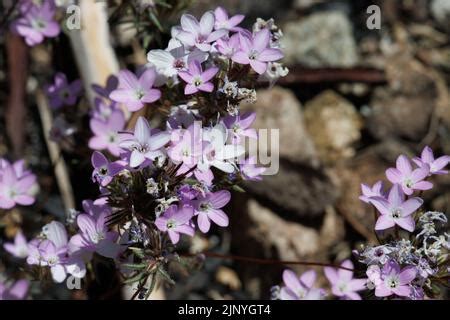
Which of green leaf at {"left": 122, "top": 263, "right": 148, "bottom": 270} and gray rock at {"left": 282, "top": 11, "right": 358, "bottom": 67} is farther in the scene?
gray rock at {"left": 282, "top": 11, "right": 358, "bottom": 67}

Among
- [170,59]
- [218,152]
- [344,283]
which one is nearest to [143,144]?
[218,152]

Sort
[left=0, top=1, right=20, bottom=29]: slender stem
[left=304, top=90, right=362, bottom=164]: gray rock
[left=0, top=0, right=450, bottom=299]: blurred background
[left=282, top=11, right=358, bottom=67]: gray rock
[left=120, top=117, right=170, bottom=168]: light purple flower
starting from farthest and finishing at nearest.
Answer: [left=282, top=11, right=358, bottom=67]: gray rock, [left=304, top=90, right=362, bottom=164]: gray rock, [left=0, top=0, right=450, bottom=299]: blurred background, [left=0, top=1, right=20, bottom=29]: slender stem, [left=120, top=117, right=170, bottom=168]: light purple flower

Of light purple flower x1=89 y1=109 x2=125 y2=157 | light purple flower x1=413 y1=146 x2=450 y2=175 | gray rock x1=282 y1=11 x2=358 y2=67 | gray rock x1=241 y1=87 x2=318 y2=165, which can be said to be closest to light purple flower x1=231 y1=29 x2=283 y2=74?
light purple flower x1=413 y1=146 x2=450 y2=175

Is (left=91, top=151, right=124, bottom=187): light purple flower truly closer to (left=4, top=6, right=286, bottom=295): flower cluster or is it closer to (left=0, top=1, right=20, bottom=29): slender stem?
(left=4, top=6, right=286, bottom=295): flower cluster

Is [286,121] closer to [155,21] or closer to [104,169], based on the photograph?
[155,21]

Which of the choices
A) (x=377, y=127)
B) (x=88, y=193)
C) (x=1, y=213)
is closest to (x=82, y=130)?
(x=88, y=193)

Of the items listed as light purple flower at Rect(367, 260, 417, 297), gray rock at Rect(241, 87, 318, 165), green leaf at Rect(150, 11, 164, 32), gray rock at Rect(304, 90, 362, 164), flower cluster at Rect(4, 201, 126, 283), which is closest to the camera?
light purple flower at Rect(367, 260, 417, 297)
